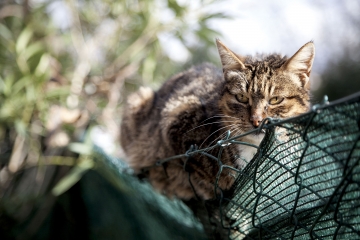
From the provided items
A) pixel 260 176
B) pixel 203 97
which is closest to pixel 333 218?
pixel 260 176

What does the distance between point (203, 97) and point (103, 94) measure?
3.87 ft

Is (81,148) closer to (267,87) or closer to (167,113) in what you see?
(167,113)

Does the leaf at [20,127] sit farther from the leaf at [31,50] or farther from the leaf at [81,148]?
the leaf at [31,50]

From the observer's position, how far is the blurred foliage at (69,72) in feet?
7.41

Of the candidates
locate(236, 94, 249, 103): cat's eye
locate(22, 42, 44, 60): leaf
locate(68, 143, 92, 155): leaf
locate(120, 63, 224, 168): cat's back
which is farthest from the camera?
locate(22, 42, 44, 60): leaf

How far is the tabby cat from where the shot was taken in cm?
122

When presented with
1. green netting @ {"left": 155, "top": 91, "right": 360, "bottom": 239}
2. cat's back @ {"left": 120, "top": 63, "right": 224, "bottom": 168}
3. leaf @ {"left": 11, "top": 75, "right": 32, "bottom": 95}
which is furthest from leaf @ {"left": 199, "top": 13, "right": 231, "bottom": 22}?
green netting @ {"left": 155, "top": 91, "right": 360, "bottom": 239}

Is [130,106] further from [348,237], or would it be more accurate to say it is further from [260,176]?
[348,237]

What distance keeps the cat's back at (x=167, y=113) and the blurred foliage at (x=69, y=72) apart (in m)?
0.28

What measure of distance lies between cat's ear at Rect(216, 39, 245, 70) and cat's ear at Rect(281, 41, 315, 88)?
14cm

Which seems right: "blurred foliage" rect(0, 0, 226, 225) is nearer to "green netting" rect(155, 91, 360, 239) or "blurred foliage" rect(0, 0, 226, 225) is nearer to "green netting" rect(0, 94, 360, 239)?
"green netting" rect(0, 94, 360, 239)

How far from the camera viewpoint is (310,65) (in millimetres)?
1202

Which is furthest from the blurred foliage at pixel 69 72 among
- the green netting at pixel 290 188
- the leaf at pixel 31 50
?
the green netting at pixel 290 188

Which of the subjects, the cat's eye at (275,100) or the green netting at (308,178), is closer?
the green netting at (308,178)
